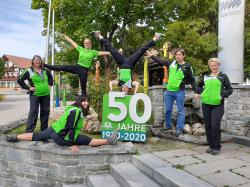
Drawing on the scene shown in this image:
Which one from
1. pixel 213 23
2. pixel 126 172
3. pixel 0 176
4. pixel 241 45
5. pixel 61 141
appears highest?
pixel 213 23

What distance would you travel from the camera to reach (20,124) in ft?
29.2

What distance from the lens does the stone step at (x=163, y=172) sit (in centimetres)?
404

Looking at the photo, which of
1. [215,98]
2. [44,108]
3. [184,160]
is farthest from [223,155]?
[44,108]

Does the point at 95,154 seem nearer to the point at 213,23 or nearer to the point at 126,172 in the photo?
the point at 126,172

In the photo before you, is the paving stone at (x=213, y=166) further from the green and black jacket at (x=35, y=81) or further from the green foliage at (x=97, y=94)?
the green foliage at (x=97, y=94)

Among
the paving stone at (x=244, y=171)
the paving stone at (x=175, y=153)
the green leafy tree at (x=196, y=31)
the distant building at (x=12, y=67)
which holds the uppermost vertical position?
the distant building at (x=12, y=67)

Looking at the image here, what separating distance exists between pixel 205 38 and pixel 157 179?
26.3ft

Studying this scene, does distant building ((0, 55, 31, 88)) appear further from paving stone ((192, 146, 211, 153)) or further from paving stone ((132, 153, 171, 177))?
paving stone ((132, 153, 171, 177))

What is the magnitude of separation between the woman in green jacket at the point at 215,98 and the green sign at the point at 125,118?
1351mm

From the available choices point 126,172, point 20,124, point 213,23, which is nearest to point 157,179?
point 126,172

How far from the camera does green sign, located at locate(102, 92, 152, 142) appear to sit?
251 inches

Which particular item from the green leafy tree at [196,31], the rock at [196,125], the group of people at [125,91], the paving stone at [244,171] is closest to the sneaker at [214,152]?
the group of people at [125,91]

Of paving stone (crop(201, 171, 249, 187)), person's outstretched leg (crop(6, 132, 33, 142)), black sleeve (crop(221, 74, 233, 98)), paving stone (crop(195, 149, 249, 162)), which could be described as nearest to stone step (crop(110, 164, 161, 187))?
paving stone (crop(201, 171, 249, 187))

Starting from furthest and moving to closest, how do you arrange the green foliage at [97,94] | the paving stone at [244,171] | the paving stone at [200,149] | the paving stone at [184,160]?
the green foliage at [97,94] < the paving stone at [200,149] < the paving stone at [184,160] < the paving stone at [244,171]
